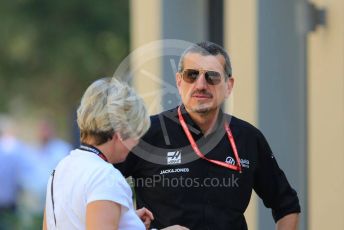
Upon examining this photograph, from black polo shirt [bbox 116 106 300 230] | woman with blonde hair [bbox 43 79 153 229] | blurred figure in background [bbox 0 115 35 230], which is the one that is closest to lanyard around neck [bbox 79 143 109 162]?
woman with blonde hair [bbox 43 79 153 229]

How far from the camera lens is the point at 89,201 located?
13.1 ft

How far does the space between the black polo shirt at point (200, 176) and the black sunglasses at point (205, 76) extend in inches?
7.4

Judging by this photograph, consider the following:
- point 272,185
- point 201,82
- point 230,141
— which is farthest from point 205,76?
point 272,185

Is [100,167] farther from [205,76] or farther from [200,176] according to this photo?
[205,76]

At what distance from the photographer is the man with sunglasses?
485cm

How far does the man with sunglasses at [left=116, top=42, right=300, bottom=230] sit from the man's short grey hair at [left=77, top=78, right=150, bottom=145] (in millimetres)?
681

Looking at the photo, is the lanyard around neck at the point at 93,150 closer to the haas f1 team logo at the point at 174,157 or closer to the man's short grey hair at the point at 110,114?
the man's short grey hair at the point at 110,114

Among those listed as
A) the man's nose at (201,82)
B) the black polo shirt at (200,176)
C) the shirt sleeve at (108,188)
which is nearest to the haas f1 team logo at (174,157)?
the black polo shirt at (200,176)

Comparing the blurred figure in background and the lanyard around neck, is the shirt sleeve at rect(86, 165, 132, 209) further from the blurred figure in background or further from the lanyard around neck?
the blurred figure in background

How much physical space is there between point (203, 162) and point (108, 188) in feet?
3.33

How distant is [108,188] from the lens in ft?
13.1

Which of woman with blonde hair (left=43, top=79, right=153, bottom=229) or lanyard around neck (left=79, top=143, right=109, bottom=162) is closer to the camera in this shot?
woman with blonde hair (left=43, top=79, right=153, bottom=229)

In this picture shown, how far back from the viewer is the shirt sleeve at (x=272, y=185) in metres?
5.04

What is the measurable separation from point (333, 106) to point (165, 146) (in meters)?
1.64
